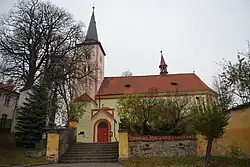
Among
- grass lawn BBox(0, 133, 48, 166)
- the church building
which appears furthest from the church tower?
grass lawn BBox(0, 133, 48, 166)

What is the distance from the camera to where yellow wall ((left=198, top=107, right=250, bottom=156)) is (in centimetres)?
1227

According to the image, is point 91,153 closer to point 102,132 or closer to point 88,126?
point 102,132

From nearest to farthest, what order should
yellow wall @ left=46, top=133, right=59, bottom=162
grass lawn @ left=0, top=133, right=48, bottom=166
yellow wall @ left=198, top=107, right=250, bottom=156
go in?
grass lawn @ left=0, top=133, right=48, bottom=166 → yellow wall @ left=198, top=107, right=250, bottom=156 → yellow wall @ left=46, top=133, right=59, bottom=162

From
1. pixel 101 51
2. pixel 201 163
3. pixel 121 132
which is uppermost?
pixel 101 51

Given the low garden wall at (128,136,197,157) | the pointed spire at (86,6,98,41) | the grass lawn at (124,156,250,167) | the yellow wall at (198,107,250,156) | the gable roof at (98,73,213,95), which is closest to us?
the grass lawn at (124,156,250,167)

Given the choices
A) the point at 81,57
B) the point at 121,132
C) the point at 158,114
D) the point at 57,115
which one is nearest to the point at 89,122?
Result: the point at 57,115

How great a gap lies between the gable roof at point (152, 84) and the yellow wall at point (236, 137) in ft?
53.9

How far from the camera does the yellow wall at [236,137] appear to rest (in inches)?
483

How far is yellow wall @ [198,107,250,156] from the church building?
902 centimetres

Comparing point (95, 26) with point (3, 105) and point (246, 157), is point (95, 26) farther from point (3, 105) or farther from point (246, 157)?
point (246, 157)

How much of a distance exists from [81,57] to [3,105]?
16.5 metres

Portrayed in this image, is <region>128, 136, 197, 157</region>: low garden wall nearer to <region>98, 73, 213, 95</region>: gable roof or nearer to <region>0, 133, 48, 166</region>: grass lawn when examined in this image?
<region>0, 133, 48, 166</region>: grass lawn

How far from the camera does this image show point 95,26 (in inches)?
1432

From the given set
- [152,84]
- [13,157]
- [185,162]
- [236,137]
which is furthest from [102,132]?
[236,137]
